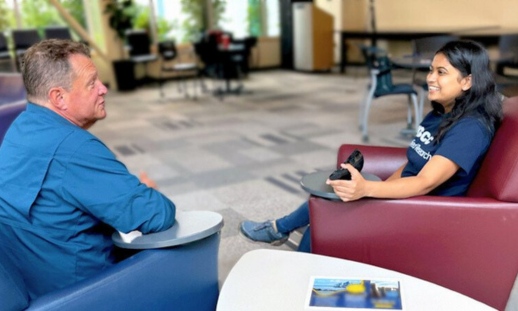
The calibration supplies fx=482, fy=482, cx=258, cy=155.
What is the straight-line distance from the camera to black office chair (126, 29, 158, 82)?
8766 mm

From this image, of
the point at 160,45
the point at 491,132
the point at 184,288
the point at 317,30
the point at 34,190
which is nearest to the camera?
the point at 34,190

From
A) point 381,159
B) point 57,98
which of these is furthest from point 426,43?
point 57,98

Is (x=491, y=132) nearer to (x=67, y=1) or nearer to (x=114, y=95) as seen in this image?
(x=114, y=95)

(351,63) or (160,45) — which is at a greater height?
(160,45)

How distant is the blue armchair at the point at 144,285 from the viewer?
3.94 feet

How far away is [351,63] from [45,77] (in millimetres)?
9265

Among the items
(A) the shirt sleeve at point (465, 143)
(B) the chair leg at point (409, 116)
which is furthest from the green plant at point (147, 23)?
(A) the shirt sleeve at point (465, 143)

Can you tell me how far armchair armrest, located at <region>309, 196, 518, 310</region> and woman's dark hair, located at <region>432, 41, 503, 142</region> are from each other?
322 millimetres

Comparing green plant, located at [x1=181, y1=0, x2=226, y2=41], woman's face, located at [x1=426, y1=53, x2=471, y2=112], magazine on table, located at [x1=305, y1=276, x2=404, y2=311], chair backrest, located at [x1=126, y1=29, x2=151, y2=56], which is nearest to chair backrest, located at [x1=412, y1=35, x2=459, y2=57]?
woman's face, located at [x1=426, y1=53, x2=471, y2=112]

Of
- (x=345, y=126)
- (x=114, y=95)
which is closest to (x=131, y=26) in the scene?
(x=114, y=95)

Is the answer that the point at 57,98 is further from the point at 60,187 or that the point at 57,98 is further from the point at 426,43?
the point at 426,43

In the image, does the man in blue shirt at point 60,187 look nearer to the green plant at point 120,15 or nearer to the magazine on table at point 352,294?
the magazine on table at point 352,294

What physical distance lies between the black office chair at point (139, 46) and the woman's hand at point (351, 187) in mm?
7545

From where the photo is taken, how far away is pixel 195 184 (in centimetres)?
380
